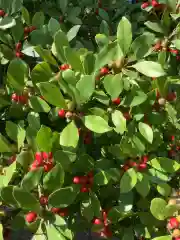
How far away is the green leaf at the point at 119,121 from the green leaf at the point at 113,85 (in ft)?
0.17

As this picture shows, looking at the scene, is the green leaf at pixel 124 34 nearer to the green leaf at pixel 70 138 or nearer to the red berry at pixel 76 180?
the green leaf at pixel 70 138

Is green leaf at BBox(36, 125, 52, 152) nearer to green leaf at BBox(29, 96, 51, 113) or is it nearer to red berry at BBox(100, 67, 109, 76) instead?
green leaf at BBox(29, 96, 51, 113)

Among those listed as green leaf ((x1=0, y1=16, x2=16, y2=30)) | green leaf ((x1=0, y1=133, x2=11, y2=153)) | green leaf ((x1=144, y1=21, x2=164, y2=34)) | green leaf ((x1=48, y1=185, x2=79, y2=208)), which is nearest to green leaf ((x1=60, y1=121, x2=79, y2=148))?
green leaf ((x1=48, y1=185, x2=79, y2=208))

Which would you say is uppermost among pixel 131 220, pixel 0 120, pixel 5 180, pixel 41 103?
pixel 41 103

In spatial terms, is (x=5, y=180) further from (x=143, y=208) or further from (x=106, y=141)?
(x=143, y=208)

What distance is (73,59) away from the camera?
1098 mm

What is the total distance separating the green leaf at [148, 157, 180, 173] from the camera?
3.84 ft

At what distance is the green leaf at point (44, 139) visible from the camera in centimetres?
102

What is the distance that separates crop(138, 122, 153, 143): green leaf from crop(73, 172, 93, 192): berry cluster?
0.21 m

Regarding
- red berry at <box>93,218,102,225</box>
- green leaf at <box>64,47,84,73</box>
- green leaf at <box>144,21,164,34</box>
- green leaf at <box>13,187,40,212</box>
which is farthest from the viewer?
green leaf at <box>144,21,164,34</box>

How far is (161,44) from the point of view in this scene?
4.81 feet

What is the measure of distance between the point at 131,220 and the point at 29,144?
1.54 feet

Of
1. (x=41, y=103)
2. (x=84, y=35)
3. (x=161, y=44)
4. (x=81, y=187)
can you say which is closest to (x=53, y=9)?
(x=84, y=35)

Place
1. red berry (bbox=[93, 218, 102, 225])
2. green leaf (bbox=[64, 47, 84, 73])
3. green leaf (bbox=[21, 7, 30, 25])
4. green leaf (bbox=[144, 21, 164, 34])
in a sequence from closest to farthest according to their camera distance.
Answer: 1. green leaf (bbox=[64, 47, 84, 73])
2. red berry (bbox=[93, 218, 102, 225])
3. green leaf (bbox=[21, 7, 30, 25])
4. green leaf (bbox=[144, 21, 164, 34])
